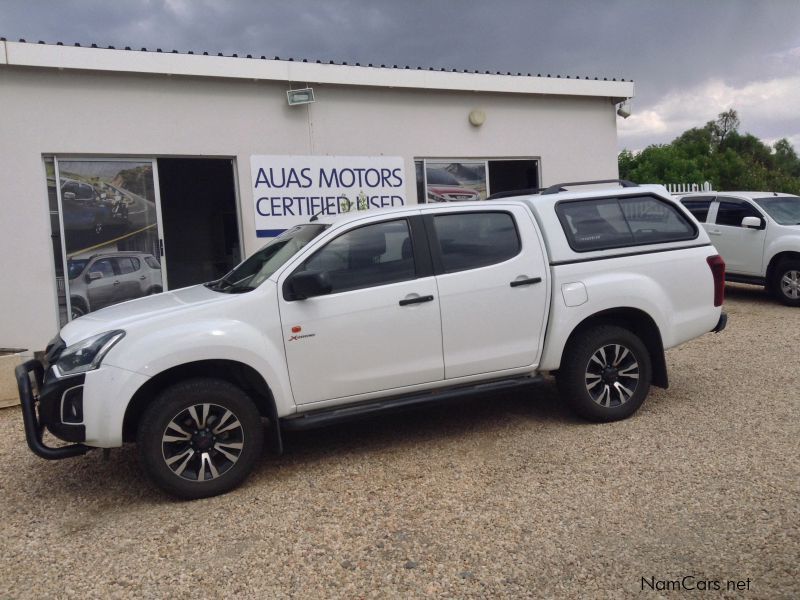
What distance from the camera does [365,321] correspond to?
5.00m

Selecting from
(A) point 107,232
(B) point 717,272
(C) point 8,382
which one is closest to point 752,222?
(B) point 717,272

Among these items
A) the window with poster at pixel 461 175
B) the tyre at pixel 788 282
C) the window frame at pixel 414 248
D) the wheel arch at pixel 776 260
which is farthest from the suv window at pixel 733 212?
the window frame at pixel 414 248

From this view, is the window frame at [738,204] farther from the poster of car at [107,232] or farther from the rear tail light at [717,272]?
the poster of car at [107,232]

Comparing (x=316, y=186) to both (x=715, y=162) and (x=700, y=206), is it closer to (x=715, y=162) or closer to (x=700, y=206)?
(x=700, y=206)

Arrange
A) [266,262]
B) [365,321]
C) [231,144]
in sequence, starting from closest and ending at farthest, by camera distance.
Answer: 1. [365,321]
2. [266,262]
3. [231,144]

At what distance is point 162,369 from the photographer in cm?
450

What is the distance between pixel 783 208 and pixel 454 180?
553cm

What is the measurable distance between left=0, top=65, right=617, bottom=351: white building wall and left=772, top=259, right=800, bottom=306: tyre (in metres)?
3.39

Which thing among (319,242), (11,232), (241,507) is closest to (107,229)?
(11,232)

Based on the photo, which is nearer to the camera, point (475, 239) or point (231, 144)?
point (475, 239)

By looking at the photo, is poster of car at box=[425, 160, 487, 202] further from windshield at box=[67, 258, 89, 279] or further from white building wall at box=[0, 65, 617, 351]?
windshield at box=[67, 258, 89, 279]

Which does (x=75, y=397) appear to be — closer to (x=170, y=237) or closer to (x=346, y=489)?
(x=346, y=489)

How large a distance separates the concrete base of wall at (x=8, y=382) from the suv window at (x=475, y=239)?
4.83 metres

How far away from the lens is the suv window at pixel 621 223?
19.2 ft
